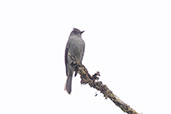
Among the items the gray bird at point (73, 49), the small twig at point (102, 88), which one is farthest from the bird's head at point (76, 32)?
the small twig at point (102, 88)

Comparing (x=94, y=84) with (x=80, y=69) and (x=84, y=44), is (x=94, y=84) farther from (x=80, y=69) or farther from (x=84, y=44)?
(x=84, y=44)

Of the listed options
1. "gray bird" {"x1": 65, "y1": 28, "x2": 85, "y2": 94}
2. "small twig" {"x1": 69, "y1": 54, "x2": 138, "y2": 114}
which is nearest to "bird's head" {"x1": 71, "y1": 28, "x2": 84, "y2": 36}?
"gray bird" {"x1": 65, "y1": 28, "x2": 85, "y2": 94}

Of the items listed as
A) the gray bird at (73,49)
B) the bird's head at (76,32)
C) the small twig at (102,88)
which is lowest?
the small twig at (102,88)

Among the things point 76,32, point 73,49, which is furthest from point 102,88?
point 76,32

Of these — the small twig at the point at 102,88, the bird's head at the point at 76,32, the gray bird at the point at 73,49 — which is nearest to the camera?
Answer: the small twig at the point at 102,88

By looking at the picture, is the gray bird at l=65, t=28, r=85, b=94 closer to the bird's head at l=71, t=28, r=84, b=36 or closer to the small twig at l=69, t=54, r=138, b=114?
the bird's head at l=71, t=28, r=84, b=36

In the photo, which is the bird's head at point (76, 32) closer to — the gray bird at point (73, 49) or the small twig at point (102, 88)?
the gray bird at point (73, 49)

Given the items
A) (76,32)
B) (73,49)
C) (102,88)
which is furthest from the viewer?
(76,32)

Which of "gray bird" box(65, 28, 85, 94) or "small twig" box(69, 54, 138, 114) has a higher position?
"gray bird" box(65, 28, 85, 94)

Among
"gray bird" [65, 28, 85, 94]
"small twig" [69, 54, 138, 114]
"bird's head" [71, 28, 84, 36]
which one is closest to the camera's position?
"small twig" [69, 54, 138, 114]

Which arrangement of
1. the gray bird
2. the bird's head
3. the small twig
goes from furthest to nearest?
the bird's head, the gray bird, the small twig

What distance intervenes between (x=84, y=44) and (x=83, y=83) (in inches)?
345

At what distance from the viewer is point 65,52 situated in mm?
11953

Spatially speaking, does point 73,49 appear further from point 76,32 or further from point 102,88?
point 102,88
